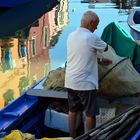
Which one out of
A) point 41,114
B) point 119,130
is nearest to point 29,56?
point 41,114

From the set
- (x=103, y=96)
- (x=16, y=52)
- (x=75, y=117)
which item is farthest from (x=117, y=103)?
(x=16, y=52)

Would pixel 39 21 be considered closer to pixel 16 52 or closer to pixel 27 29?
pixel 27 29

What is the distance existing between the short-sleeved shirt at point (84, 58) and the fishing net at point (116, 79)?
0.41 m

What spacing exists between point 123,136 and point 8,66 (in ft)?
14.0

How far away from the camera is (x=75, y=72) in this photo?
3.77 meters

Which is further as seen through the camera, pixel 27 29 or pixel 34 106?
pixel 27 29

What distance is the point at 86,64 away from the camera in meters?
3.73

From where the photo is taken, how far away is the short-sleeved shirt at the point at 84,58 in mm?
Result: 3707

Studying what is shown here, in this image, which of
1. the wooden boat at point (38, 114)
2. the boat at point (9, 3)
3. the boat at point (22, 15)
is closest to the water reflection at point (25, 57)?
the boat at point (22, 15)

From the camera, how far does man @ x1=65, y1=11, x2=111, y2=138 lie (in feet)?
12.2

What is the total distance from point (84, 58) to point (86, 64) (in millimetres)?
48

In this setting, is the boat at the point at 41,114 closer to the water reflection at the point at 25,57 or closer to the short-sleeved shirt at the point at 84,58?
the short-sleeved shirt at the point at 84,58

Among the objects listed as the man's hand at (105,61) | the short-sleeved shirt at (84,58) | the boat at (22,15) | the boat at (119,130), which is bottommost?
the boat at (22,15)

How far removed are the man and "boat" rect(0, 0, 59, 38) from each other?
19.3 feet
